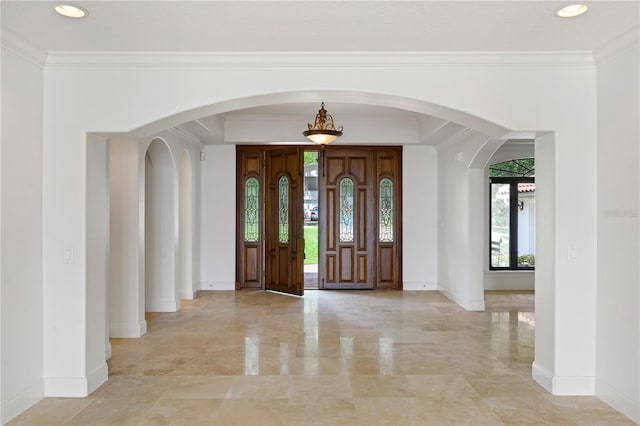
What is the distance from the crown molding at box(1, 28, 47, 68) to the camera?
133 inches

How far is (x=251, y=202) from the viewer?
29.8ft

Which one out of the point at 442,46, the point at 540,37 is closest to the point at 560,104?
the point at 540,37

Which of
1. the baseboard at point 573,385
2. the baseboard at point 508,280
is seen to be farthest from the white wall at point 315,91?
the baseboard at point 508,280

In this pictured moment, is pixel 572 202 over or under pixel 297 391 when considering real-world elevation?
over

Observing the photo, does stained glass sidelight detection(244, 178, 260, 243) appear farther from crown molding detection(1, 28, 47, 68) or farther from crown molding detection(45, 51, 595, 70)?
crown molding detection(1, 28, 47, 68)

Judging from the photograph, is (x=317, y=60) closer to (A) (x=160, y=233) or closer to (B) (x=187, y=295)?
(A) (x=160, y=233)

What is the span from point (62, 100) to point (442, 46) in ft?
10.0

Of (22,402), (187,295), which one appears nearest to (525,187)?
(187,295)

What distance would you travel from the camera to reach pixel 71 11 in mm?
3045

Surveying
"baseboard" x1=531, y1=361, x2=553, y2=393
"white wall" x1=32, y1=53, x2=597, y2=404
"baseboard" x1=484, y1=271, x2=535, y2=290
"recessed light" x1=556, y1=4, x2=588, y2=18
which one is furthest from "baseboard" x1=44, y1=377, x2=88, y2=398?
"baseboard" x1=484, y1=271, x2=535, y2=290

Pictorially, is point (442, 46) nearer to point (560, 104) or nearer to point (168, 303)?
point (560, 104)

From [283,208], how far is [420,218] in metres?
2.57

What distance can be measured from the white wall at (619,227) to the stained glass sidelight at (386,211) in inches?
209

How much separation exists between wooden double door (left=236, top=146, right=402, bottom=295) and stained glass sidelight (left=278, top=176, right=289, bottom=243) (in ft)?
0.73
